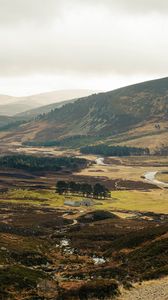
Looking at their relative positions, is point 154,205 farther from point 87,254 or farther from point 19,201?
point 87,254

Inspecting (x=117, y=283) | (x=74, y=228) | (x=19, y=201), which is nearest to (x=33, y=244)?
(x=74, y=228)

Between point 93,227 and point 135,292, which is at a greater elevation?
point 135,292

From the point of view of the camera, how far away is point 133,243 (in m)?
94.5

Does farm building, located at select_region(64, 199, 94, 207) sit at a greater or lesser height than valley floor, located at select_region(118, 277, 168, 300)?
lesser

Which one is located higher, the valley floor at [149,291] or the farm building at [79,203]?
the valley floor at [149,291]

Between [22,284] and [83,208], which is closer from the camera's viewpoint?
[22,284]

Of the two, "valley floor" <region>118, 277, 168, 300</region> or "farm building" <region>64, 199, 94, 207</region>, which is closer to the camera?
"valley floor" <region>118, 277, 168, 300</region>

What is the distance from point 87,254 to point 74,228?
130 feet

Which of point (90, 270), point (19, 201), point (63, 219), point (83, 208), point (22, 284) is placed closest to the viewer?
point (22, 284)

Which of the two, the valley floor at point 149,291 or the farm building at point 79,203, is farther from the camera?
the farm building at point 79,203

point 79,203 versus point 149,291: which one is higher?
point 149,291

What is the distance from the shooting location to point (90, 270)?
7569 cm

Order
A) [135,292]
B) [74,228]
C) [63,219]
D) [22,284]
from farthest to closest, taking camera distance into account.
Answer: [63,219]
[74,228]
[22,284]
[135,292]

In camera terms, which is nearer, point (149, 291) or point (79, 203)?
Result: point (149, 291)
